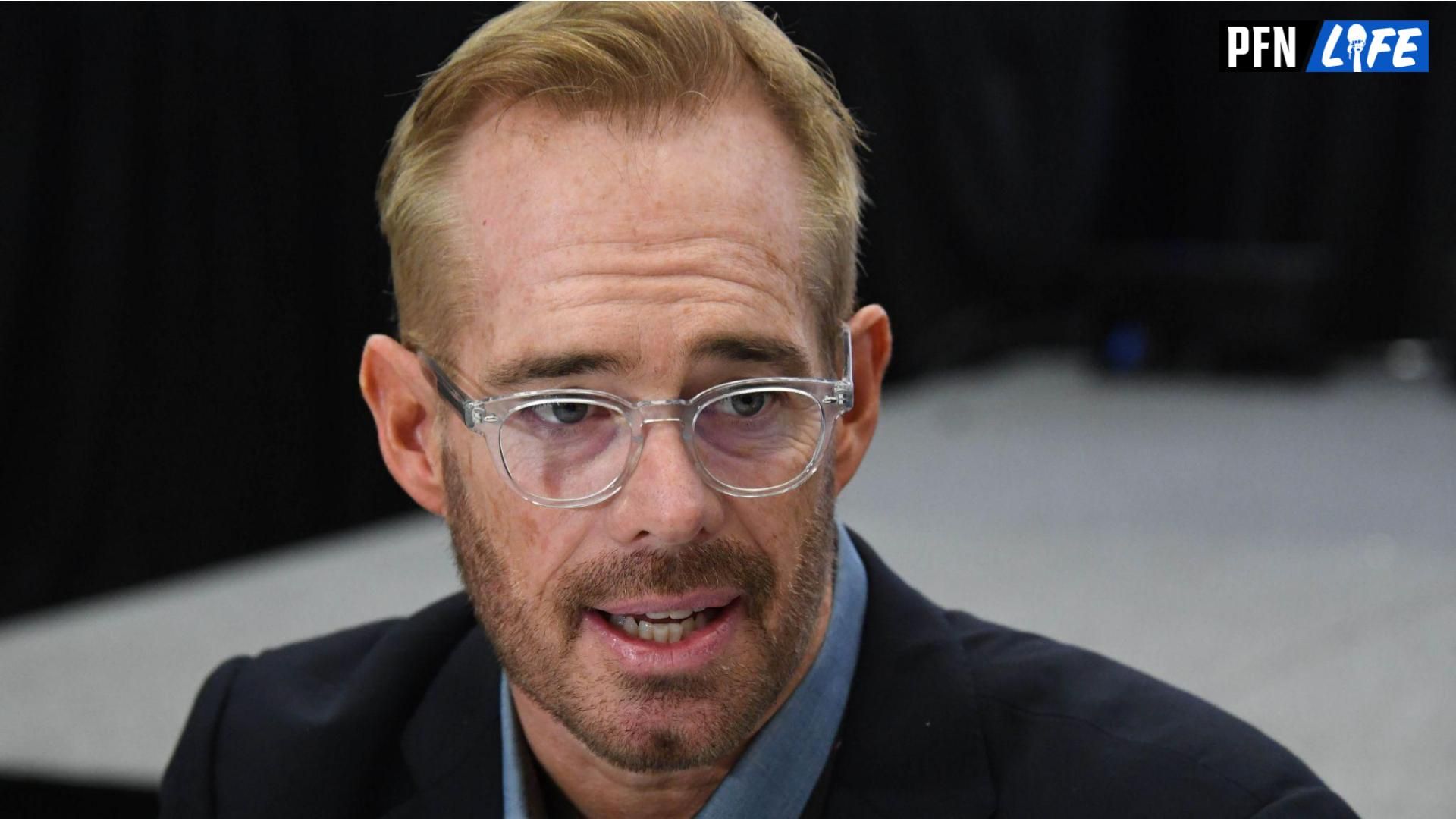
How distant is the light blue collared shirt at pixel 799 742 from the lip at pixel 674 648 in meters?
0.14

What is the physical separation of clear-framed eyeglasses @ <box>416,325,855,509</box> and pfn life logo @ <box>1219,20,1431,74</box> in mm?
6797

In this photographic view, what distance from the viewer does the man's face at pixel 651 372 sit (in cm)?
126

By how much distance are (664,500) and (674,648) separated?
0.13m

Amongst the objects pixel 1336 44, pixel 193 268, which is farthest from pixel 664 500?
pixel 1336 44

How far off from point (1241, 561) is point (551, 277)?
3.78 meters

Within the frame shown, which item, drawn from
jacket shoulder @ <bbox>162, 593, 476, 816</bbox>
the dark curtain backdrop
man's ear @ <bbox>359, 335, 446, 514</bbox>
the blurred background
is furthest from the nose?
the dark curtain backdrop

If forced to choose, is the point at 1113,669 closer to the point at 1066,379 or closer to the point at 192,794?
the point at 192,794

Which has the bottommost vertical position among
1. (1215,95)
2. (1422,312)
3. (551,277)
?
(1422,312)

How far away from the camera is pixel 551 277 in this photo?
4.25ft

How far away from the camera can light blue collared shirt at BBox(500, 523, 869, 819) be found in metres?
1.37

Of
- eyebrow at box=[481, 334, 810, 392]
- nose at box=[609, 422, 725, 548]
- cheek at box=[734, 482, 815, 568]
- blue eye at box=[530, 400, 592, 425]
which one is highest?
eyebrow at box=[481, 334, 810, 392]

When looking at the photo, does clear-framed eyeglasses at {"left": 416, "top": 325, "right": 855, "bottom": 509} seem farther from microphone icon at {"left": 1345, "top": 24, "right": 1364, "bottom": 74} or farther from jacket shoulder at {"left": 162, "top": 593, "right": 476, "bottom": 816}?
microphone icon at {"left": 1345, "top": 24, "right": 1364, "bottom": 74}

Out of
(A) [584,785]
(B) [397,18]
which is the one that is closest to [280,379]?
(B) [397,18]

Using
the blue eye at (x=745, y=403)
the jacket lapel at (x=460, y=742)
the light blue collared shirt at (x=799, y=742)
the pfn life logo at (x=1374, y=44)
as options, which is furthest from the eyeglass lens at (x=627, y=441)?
the pfn life logo at (x=1374, y=44)
